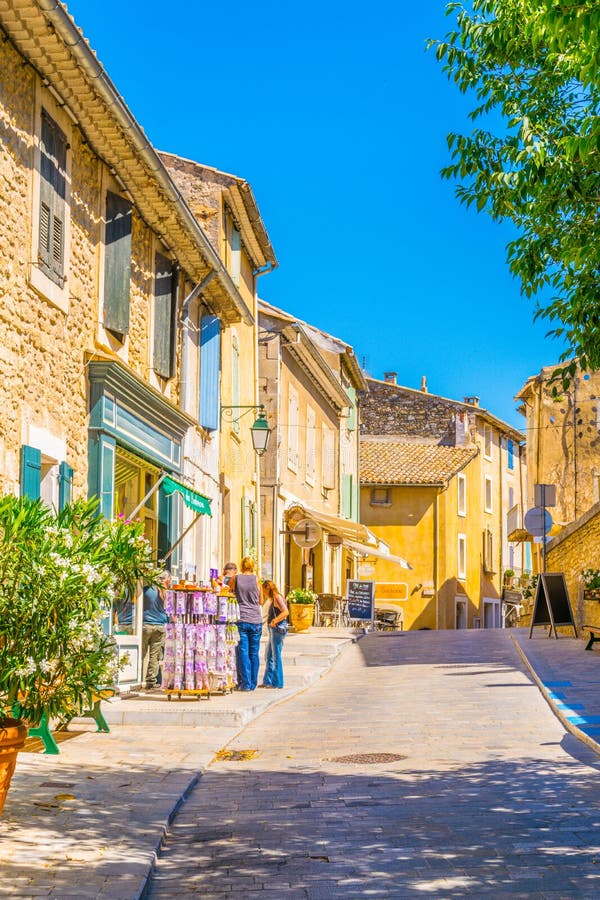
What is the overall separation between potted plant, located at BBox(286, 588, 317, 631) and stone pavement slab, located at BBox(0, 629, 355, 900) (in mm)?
14942

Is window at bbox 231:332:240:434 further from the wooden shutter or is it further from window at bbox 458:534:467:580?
window at bbox 458:534:467:580

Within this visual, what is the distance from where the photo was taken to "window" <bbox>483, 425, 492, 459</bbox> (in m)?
57.5

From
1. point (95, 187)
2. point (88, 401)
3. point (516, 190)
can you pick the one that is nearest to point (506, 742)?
point (516, 190)

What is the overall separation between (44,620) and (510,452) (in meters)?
58.3

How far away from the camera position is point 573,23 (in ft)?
20.4

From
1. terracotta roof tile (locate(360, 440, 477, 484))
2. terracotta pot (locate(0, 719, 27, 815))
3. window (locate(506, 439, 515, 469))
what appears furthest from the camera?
window (locate(506, 439, 515, 469))

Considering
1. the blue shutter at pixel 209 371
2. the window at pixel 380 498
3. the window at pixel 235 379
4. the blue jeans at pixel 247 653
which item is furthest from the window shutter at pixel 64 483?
the window at pixel 380 498

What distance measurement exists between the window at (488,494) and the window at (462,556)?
4.84 meters

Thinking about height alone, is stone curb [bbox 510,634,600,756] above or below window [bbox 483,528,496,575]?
below

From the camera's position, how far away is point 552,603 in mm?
23859

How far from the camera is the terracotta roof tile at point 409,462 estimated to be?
159ft

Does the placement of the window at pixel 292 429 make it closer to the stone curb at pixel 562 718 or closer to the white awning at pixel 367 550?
the white awning at pixel 367 550

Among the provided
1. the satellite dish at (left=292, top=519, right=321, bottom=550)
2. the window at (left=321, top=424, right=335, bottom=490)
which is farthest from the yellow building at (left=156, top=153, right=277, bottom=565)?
the window at (left=321, top=424, right=335, bottom=490)

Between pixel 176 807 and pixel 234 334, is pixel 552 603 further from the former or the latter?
pixel 176 807
